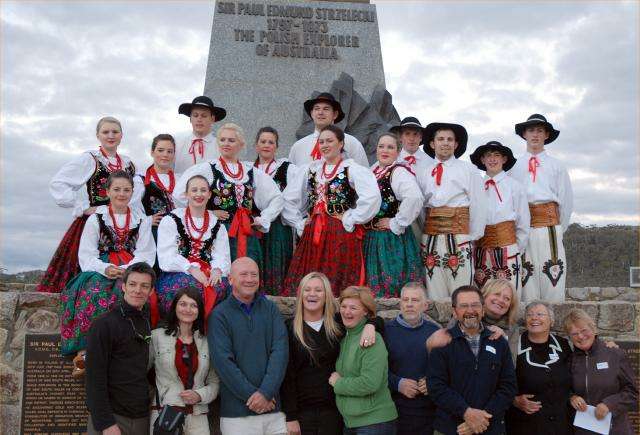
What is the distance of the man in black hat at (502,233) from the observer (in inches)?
233

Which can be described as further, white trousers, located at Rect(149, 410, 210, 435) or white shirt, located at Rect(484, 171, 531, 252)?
white shirt, located at Rect(484, 171, 531, 252)

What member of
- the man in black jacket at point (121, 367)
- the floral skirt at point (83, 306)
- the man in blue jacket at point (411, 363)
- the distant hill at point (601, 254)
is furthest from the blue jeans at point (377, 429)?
the distant hill at point (601, 254)

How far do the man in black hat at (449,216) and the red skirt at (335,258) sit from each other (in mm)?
651

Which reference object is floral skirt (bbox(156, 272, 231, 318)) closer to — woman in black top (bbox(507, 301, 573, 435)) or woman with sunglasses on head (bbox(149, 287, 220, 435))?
woman with sunglasses on head (bbox(149, 287, 220, 435))

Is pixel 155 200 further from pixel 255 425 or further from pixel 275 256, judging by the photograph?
pixel 255 425

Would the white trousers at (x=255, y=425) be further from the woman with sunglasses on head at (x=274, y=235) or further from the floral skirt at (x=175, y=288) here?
the woman with sunglasses on head at (x=274, y=235)

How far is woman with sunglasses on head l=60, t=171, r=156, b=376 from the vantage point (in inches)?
174

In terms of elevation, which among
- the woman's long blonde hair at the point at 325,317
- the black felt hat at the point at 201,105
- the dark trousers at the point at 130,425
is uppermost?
the black felt hat at the point at 201,105

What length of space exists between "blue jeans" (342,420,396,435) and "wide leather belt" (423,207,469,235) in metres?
2.14


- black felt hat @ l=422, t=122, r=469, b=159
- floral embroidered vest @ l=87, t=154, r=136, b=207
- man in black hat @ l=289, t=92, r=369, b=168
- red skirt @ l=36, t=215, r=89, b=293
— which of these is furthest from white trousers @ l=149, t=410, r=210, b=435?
black felt hat @ l=422, t=122, r=469, b=159

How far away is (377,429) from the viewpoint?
12.4ft

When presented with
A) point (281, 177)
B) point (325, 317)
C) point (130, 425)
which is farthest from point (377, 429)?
point (281, 177)

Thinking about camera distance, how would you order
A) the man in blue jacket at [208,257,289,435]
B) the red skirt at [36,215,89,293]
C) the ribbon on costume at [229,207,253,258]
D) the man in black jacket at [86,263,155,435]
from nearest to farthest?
1. the man in black jacket at [86,263,155,435]
2. the man in blue jacket at [208,257,289,435]
3. the ribbon on costume at [229,207,253,258]
4. the red skirt at [36,215,89,293]

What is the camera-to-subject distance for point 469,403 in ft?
12.4
